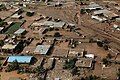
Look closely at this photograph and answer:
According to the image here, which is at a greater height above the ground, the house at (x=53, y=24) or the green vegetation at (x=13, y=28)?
the house at (x=53, y=24)

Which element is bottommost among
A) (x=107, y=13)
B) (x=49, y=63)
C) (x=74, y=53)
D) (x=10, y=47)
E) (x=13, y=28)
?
(x=13, y=28)

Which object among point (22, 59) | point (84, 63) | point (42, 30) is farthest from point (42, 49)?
point (42, 30)

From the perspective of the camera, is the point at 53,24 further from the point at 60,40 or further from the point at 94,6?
the point at 94,6

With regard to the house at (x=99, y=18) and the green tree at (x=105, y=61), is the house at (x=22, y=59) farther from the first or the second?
the house at (x=99, y=18)

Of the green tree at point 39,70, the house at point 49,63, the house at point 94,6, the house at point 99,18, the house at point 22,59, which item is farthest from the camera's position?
the house at point 94,6

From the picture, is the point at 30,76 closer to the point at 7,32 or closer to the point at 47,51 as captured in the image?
the point at 47,51

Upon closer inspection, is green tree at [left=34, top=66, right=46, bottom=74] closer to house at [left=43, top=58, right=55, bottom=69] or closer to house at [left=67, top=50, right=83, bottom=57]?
house at [left=43, top=58, right=55, bottom=69]

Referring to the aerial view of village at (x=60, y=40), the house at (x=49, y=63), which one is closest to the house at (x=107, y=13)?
the aerial view of village at (x=60, y=40)

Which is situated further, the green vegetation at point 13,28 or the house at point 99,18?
the house at point 99,18
